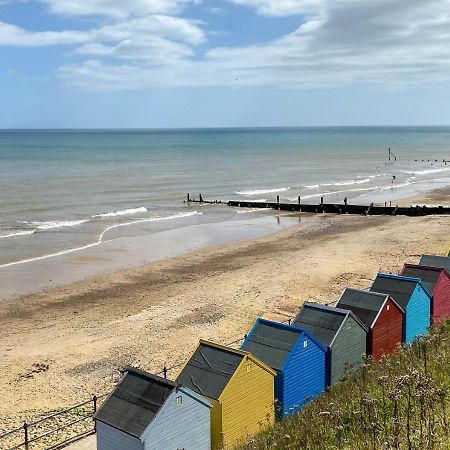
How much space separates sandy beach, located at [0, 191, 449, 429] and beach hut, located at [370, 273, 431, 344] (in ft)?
20.2

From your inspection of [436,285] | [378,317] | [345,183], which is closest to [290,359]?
[378,317]

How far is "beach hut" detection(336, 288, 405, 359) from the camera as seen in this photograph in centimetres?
1367

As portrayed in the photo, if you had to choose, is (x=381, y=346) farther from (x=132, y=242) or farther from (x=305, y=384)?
(x=132, y=242)

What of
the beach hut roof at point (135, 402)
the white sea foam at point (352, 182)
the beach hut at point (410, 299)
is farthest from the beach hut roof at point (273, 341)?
the white sea foam at point (352, 182)

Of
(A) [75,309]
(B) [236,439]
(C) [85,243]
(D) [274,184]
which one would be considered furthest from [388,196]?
(B) [236,439]

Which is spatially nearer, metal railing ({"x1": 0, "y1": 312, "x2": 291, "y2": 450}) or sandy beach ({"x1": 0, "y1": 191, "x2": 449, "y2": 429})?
metal railing ({"x1": 0, "y1": 312, "x2": 291, "y2": 450})

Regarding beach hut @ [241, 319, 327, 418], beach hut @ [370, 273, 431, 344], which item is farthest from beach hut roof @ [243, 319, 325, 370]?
beach hut @ [370, 273, 431, 344]

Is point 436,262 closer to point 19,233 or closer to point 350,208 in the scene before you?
point 19,233

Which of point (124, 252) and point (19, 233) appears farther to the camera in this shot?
point (19, 233)

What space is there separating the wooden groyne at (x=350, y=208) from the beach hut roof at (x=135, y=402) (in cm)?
4247

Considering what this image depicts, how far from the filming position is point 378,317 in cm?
1374

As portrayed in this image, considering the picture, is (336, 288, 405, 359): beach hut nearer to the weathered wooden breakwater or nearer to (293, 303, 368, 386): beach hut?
(293, 303, 368, 386): beach hut

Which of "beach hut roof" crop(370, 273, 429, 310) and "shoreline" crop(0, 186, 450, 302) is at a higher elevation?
"beach hut roof" crop(370, 273, 429, 310)

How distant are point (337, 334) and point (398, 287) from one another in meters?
3.42
